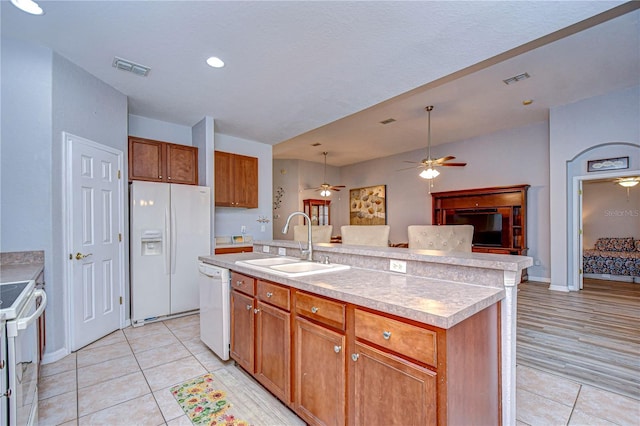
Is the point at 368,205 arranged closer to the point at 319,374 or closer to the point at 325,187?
the point at 325,187

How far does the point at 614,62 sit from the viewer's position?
3.38m

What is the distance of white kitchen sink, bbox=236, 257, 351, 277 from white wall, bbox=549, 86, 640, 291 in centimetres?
466

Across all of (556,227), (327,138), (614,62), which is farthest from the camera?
(327,138)

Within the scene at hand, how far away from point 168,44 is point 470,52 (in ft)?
8.46

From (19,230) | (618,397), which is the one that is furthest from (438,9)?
(19,230)

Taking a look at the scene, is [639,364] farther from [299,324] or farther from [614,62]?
[614,62]

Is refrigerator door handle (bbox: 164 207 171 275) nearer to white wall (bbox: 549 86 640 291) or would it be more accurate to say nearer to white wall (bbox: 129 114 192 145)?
white wall (bbox: 129 114 192 145)

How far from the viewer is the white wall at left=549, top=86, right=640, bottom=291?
164 inches

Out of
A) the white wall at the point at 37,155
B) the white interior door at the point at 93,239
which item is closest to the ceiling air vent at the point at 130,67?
the white wall at the point at 37,155

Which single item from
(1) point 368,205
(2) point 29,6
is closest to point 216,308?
(2) point 29,6

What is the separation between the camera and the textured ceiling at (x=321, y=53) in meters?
2.02

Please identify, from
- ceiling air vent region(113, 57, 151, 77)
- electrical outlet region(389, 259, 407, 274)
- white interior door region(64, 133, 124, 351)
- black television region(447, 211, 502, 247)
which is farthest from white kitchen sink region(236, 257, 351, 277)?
black television region(447, 211, 502, 247)

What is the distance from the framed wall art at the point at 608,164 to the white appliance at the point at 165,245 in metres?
5.93

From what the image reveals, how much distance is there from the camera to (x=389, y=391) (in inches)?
46.8
